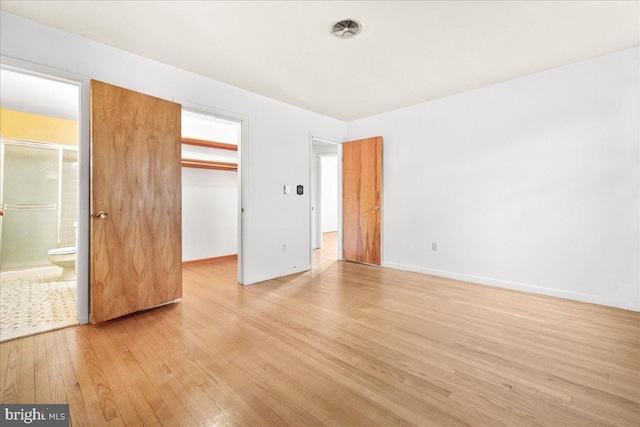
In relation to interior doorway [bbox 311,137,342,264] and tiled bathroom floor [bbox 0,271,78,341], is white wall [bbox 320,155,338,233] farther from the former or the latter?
tiled bathroom floor [bbox 0,271,78,341]

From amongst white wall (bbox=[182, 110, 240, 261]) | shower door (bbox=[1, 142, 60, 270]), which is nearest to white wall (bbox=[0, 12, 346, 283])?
white wall (bbox=[182, 110, 240, 261])

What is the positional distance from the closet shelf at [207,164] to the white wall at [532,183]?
298 cm

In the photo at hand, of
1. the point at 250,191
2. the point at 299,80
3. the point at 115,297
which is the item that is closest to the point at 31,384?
the point at 115,297

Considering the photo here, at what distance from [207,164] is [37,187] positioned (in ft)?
9.42

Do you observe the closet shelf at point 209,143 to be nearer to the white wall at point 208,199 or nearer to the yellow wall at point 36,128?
the white wall at point 208,199

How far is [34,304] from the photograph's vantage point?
9.73 ft

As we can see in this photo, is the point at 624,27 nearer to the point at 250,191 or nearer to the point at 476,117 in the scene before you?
the point at 476,117

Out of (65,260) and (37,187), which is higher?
(37,187)

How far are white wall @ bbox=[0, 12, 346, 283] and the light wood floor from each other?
4.07 ft

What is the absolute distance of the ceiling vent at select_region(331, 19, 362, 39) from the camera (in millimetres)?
2368

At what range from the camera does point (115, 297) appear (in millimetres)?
2590

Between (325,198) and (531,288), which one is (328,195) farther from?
(531,288)

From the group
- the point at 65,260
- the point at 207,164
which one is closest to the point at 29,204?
the point at 65,260

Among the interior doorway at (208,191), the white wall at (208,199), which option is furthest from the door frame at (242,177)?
the white wall at (208,199)
